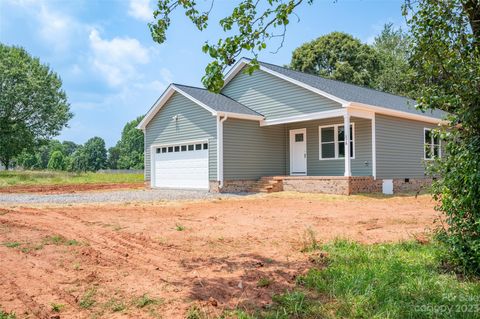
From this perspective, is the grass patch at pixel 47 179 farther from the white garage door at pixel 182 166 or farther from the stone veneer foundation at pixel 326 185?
the stone veneer foundation at pixel 326 185

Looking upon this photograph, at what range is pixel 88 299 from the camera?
3.54 meters

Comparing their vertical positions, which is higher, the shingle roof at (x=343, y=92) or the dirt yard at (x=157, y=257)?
the shingle roof at (x=343, y=92)

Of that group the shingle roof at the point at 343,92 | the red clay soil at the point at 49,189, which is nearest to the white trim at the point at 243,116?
the shingle roof at the point at 343,92

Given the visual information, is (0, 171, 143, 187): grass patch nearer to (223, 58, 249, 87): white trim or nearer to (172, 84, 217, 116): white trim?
(172, 84, 217, 116): white trim

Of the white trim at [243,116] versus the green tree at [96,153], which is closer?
the white trim at [243,116]

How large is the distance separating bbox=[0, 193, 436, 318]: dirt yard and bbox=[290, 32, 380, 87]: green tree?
89.9 feet

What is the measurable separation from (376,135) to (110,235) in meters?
12.0

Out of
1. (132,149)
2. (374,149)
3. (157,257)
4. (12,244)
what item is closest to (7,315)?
(157,257)

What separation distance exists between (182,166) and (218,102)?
3428 mm

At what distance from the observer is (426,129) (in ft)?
59.2

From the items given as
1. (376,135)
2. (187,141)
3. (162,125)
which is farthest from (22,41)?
(376,135)

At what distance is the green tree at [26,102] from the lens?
103ft

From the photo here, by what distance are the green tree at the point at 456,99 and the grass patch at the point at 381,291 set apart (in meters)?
0.42

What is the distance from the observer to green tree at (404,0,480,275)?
378 centimetres
